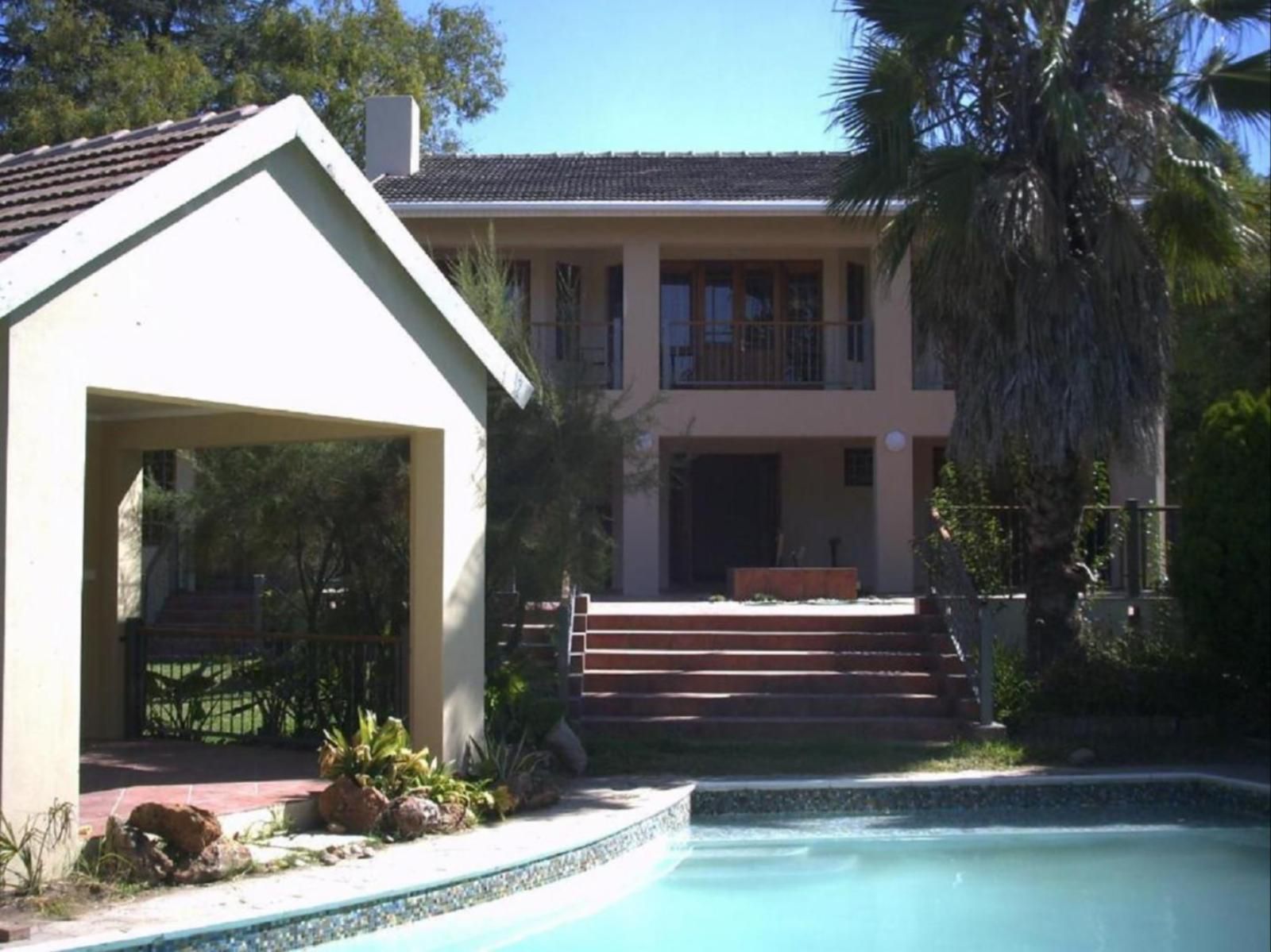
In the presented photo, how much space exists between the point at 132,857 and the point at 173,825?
286 mm

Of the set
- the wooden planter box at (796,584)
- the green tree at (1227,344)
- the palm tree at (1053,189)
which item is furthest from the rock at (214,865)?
the green tree at (1227,344)

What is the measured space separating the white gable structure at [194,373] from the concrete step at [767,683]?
12.9 ft

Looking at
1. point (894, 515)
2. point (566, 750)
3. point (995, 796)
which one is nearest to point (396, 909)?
point (566, 750)

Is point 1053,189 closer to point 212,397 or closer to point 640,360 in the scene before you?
point 640,360

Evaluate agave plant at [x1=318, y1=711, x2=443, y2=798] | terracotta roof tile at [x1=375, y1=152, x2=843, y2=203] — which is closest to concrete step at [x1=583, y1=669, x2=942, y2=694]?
agave plant at [x1=318, y1=711, x2=443, y2=798]

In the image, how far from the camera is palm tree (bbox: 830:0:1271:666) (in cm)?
1470

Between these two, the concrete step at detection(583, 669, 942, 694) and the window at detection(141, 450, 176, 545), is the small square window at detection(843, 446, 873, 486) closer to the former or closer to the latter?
the concrete step at detection(583, 669, 942, 694)

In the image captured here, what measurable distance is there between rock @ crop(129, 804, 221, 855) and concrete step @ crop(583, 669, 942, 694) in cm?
699

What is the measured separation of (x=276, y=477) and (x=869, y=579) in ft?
40.0

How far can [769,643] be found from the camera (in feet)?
54.0

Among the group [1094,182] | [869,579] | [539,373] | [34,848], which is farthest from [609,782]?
[869,579]

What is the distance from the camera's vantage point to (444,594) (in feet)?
37.5

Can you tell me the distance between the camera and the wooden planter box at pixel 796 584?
20.0 meters

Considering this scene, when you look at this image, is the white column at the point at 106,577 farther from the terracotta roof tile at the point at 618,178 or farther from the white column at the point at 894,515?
the white column at the point at 894,515
